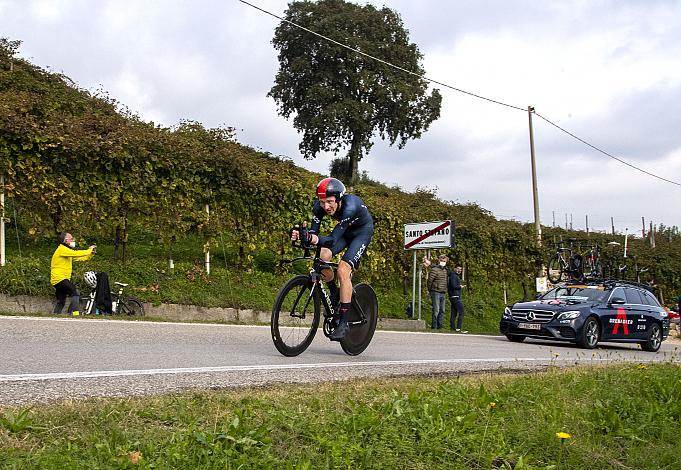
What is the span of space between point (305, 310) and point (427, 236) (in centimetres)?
1196

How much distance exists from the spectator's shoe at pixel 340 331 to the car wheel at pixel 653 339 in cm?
1081

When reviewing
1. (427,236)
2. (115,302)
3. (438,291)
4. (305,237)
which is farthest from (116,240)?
(305,237)

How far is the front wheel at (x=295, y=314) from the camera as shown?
7468mm

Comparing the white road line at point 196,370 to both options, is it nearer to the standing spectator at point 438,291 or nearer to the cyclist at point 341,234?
the cyclist at point 341,234

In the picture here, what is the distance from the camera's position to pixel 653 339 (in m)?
16.5

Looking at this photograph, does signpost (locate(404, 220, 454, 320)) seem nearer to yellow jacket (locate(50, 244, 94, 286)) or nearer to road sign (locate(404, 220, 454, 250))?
road sign (locate(404, 220, 454, 250))

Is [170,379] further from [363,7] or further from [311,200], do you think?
[363,7]

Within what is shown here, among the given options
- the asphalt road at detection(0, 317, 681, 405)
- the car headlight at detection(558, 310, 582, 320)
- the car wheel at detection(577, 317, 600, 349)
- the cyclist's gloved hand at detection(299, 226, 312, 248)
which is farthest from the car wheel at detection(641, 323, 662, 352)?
the cyclist's gloved hand at detection(299, 226, 312, 248)

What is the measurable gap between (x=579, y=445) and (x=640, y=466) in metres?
0.39

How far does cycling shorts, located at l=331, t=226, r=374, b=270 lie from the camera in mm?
7781

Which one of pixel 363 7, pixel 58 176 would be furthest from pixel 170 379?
pixel 363 7

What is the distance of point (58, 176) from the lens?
14.5 m

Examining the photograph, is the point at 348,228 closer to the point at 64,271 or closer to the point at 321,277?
the point at 321,277

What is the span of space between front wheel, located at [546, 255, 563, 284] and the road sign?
858 centimetres
